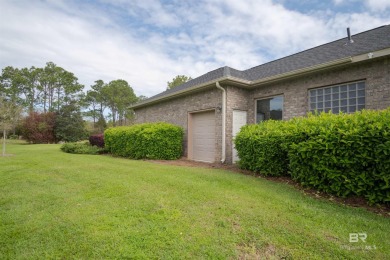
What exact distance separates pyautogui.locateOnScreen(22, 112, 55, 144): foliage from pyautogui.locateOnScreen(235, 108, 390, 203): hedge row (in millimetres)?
25141

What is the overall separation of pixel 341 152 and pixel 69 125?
26309 mm

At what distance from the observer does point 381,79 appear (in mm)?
5312

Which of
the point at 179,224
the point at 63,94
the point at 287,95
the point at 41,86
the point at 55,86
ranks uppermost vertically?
the point at 55,86

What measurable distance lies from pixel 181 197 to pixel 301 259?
2.06 meters

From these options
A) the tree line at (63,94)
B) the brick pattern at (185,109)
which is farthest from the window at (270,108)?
the tree line at (63,94)

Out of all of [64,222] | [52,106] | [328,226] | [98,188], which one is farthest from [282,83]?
[52,106]

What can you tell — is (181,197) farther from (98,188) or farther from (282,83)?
(282,83)

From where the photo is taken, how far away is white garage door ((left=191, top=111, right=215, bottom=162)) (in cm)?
843

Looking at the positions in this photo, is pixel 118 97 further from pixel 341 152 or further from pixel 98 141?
pixel 341 152

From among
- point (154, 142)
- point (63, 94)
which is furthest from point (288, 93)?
point (63, 94)

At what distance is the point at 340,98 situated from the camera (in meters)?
6.13

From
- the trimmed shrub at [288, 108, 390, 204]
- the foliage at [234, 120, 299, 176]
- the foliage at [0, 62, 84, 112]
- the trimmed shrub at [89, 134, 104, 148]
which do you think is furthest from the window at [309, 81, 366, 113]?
the foliage at [0, 62, 84, 112]

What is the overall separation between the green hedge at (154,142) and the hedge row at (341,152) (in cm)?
507

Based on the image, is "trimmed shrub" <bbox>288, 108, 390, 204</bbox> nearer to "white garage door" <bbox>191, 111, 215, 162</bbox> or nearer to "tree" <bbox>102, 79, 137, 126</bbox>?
"white garage door" <bbox>191, 111, 215, 162</bbox>
